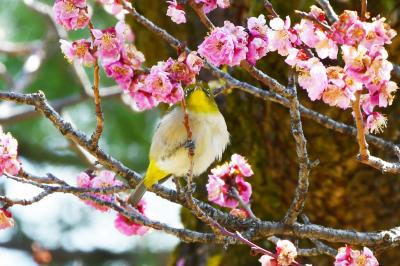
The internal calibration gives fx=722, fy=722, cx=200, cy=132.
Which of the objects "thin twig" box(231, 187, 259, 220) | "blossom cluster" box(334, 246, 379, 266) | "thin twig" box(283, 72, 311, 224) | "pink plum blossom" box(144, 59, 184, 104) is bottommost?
"pink plum blossom" box(144, 59, 184, 104)

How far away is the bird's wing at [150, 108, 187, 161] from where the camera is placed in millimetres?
2598

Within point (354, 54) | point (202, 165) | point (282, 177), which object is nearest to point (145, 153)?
point (282, 177)

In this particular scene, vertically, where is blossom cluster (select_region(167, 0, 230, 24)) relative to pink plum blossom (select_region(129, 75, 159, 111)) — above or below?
above

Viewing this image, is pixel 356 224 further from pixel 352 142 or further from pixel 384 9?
pixel 384 9

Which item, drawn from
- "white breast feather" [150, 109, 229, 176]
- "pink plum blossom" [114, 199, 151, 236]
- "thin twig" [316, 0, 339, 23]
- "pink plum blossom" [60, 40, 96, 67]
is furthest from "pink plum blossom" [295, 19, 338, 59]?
"pink plum blossom" [114, 199, 151, 236]

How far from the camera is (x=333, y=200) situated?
322 cm

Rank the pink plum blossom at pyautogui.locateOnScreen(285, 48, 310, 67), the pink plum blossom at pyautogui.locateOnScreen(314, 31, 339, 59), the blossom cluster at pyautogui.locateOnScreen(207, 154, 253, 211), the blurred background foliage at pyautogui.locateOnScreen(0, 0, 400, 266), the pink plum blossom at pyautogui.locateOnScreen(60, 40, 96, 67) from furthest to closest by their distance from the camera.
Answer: the blurred background foliage at pyautogui.locateOnScreen(0, 0, 400, 266)
the blossom cluster at pyautogui.locateOnScreen(207, 154, 253, 211)
the pink plum blossom at pyautogui.locateOnScreen(60, 40, 96, 67)
the pink plum blossom at pyautogui.locateOnScreen(285, 48, 310, 67)
the pink plum blossom at pyautogui.locateOnScreen(314, 31, 339, 59)

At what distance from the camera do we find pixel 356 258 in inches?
78.5

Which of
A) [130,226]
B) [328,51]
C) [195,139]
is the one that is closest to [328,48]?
[328,51]

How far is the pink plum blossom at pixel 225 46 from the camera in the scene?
192 centimetres

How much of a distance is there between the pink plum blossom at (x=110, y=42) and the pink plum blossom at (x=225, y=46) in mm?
216

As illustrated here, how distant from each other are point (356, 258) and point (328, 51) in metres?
0.62

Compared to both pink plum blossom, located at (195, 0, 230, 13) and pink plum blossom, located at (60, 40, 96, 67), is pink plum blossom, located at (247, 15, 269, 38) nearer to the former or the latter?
pink plum blossom, located at (195, 0, 230, 13)

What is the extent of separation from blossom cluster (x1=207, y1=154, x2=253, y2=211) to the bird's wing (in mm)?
254
